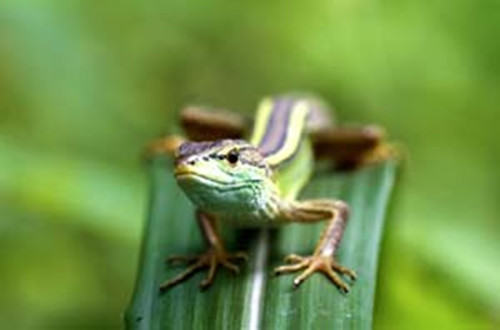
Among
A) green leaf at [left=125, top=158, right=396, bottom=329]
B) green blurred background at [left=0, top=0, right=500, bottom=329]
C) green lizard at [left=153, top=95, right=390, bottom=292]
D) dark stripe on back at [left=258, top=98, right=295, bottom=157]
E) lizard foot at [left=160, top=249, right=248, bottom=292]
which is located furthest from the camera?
green blurred background at [left=0, top=0, right=500, bottom=329]

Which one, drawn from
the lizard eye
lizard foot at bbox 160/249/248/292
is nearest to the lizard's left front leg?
lizard foot at bbox 160/249/248/292

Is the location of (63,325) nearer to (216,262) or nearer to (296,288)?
(216,262)

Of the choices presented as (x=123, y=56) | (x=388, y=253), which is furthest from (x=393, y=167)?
(x=123, y=56)

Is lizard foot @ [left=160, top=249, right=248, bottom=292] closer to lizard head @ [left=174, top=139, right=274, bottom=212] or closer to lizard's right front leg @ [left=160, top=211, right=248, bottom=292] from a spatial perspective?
lizard's right front leg @ [left=160, top=211, right=248, bottom=292]

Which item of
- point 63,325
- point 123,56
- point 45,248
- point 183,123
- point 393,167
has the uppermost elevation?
point 123,56

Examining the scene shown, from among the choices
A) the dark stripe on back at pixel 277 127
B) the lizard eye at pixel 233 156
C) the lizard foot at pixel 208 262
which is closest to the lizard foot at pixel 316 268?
the lizard foot at pixel 208 262

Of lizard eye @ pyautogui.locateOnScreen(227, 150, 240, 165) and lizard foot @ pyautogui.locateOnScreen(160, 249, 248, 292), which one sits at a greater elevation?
lizard eye @ pyautogui.locateOnScreen(227, 150, 240, 165)

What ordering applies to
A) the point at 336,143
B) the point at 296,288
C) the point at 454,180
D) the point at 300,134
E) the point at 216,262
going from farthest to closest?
1. the point at 454,180
2. the point at 336,143
3. the point at 300,134
4. the point at 216,262
5. the point at 296,288
